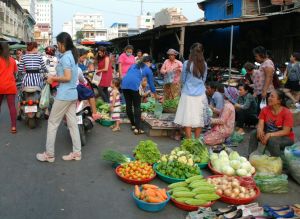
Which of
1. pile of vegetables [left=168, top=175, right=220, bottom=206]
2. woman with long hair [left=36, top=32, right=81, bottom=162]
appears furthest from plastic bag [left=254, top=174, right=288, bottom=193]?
woman with long hair [left=36, top=32, right=81, bottom=162]

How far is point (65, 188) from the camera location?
14.7 feet

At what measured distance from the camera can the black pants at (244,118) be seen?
7.77 meters

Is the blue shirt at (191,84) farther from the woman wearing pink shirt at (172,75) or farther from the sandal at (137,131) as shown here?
the woman wearing pink shirt at (172,75)

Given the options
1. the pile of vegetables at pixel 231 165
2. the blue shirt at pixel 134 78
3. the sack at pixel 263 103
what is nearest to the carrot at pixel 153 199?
the pile of vegetables at pixel 231 165

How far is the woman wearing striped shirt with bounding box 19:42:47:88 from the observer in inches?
295

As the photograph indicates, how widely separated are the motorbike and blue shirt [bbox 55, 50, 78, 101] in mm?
2422

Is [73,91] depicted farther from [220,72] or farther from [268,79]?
[220,72]

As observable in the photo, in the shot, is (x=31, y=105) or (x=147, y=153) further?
(x=31, y=105)

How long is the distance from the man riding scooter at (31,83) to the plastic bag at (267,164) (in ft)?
15.4

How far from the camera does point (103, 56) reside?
9812 millimetres

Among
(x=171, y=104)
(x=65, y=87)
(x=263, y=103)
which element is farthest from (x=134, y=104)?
(x=263, y=103)

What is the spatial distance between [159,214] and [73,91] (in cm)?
236

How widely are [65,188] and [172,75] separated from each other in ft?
17.6

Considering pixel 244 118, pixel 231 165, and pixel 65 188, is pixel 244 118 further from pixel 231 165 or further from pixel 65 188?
pixel 65 188
